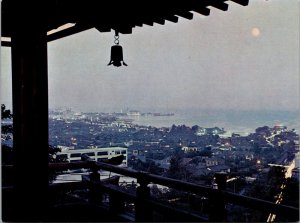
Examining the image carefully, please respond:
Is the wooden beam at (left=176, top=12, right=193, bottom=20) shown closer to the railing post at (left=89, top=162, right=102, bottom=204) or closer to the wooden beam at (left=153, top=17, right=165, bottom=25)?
Answer: the wooden beam at (left=153, top=17, right=165, bottom=25)

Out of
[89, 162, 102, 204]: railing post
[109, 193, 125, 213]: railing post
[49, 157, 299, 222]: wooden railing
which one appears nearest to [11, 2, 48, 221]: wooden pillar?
[49, 157, 299, 222]: wooden railing

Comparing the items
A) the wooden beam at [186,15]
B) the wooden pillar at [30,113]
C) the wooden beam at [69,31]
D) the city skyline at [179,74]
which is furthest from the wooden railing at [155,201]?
the city skyline at [179,74]

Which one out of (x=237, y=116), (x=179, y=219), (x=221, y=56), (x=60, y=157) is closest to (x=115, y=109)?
(x=60, y=157)

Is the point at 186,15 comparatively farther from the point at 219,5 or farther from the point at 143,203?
the point at 143,203

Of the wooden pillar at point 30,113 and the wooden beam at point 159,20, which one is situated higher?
the wooden beam at point 159,20

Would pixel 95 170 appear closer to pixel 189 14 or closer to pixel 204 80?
pixel 189 14

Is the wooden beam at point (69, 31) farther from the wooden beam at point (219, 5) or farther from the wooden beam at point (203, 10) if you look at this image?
the wooden beam at point (219, 5)
